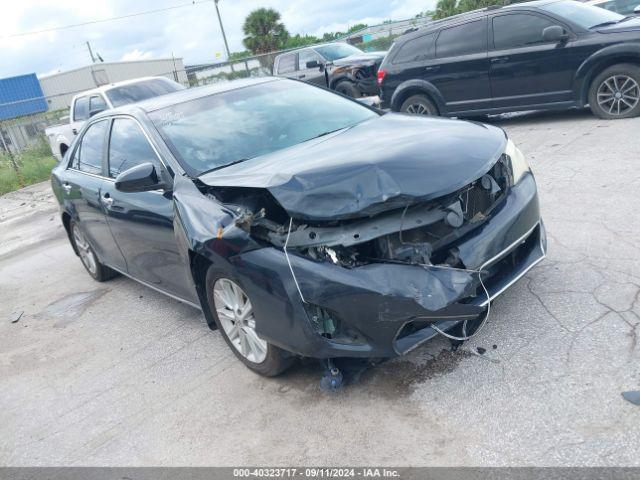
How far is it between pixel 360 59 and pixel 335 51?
4.79 ft

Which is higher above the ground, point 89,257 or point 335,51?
point 335,51

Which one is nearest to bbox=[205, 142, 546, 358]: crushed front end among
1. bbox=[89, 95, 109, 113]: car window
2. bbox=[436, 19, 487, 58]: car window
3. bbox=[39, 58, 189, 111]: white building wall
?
bbox=[436, 19, 487, 58]: car window

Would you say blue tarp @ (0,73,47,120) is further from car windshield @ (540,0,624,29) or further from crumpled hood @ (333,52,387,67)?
car windshield @ (540,0,624,29)

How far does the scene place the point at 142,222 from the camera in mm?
4277

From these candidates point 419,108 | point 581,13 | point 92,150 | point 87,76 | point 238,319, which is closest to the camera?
point 238,319

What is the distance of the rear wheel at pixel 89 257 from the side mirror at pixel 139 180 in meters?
2.34

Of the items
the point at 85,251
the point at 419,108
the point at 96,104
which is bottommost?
the point at 85,251

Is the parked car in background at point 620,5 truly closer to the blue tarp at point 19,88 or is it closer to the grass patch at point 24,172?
the grass patch at point 24,172

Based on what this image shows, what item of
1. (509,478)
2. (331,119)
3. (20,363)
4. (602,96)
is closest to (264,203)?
(331,119)

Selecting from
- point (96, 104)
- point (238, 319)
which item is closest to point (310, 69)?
point (96, 104)

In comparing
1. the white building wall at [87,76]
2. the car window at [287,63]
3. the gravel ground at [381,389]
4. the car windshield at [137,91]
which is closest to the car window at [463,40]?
the gravel ground at [381,389]

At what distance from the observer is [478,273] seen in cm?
293

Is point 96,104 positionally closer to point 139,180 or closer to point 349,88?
point 349,88

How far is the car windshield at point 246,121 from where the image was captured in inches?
156
